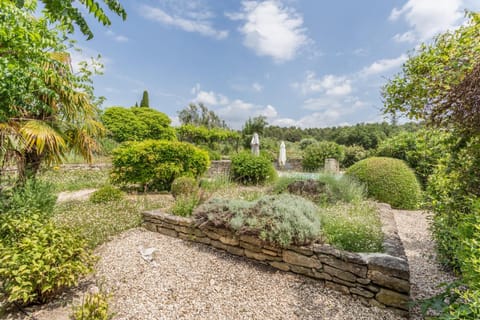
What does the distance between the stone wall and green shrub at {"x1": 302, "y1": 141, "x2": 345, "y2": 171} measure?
10.1 metres

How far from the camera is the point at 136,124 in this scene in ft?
51.7

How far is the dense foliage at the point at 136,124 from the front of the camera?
593 inches

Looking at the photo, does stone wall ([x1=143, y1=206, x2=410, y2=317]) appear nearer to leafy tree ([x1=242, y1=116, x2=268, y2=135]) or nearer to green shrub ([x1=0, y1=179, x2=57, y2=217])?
green shrub ([x1=0, y1=179, x2=57, y2=217])

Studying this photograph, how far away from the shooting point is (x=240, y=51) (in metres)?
8.25

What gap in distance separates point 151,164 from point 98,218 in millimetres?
2750

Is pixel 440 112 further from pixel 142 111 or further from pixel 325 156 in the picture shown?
pixel 142 111

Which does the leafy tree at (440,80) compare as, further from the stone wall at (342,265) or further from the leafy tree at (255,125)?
the leafy tree at (255,125)

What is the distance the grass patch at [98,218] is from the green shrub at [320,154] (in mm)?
10318

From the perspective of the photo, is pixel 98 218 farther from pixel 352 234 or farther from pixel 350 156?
pixel 350 156

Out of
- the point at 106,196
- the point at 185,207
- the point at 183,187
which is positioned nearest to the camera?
the point at 185,207

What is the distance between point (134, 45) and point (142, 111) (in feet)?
45.9

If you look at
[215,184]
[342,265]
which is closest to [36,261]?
[342,265]

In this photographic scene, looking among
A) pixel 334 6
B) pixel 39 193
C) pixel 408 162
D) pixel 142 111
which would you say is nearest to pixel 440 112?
pixel 334 6

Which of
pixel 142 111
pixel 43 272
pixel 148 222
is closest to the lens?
pixel 43 272
